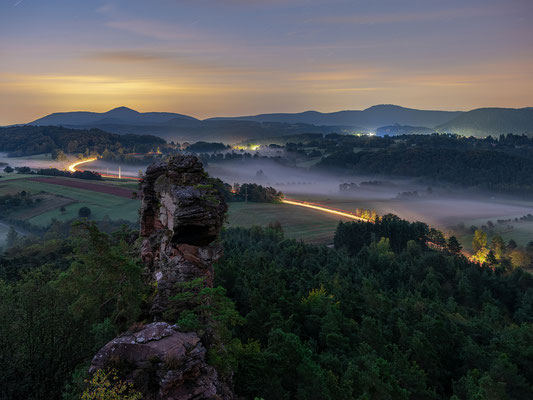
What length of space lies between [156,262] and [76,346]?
24.1 feet

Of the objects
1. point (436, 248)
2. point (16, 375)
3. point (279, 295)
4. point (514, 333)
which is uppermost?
point (16, 375)

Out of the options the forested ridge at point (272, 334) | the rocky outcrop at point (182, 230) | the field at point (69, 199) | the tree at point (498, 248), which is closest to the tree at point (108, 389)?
the forested ridge at point (272, 334)

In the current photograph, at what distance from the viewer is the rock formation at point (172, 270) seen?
1822cm

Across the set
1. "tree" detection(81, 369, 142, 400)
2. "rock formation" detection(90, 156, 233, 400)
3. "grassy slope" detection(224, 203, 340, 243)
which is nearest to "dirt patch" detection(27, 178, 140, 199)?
"grassy slope" detection(224, 203, 340, 243)

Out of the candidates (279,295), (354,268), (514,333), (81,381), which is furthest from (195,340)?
(354,268)

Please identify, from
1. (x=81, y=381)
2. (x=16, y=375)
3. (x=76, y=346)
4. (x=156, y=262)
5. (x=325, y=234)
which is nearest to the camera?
(x=81, y=381)

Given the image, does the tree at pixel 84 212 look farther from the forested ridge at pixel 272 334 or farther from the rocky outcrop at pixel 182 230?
the rocky outcrop at pixel 182 230

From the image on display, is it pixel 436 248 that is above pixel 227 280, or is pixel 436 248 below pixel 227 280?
below

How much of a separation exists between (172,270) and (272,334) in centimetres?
1113

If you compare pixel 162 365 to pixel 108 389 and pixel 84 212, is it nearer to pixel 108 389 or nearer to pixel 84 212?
pixel 108 389

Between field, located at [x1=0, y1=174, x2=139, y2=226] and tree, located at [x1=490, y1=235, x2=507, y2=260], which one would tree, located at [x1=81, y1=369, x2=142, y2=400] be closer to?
field, located at [x1=0, y1=174, x2=139, y2=226]

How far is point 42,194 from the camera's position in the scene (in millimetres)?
173750

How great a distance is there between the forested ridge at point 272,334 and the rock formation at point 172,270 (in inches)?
56.9

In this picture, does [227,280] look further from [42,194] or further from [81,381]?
[42,194]
